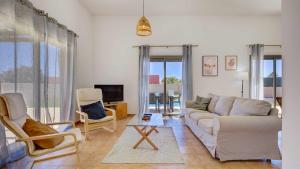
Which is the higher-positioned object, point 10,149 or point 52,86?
point 52,86

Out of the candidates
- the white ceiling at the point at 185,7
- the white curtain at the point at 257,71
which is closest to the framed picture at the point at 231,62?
the white curtain at the point at 257,71

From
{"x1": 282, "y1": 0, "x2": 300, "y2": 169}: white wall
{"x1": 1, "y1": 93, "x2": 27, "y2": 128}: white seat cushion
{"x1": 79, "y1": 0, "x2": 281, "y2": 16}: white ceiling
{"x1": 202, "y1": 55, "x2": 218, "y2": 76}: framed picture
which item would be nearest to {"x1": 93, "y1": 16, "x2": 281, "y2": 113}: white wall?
{"x1": 202, "y1": 55, "x2": 218, "y2": 76}: framed picture

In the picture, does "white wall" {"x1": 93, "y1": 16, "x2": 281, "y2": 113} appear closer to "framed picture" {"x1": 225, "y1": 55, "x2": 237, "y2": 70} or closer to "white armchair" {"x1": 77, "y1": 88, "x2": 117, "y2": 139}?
"framed picture" {"x1": 225, "y1": 55, "x2": 237, "y2": 70}

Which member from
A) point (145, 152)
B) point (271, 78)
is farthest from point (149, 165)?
point (271, 78)

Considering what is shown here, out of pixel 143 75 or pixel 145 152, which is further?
pixel 143 75

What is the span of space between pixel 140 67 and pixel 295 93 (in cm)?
572

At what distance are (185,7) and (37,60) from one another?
4390 millimetres

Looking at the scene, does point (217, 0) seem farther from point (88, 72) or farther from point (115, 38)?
point (88, 72)

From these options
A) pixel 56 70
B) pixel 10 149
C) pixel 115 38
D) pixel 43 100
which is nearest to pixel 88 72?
pixel 115 38

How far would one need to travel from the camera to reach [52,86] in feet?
13.8

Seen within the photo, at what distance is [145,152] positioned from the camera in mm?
3355

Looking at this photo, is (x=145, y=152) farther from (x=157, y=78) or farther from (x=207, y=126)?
(x=157, y=78)

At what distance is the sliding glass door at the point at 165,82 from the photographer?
714cm

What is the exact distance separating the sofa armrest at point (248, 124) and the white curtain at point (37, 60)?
285 cm
